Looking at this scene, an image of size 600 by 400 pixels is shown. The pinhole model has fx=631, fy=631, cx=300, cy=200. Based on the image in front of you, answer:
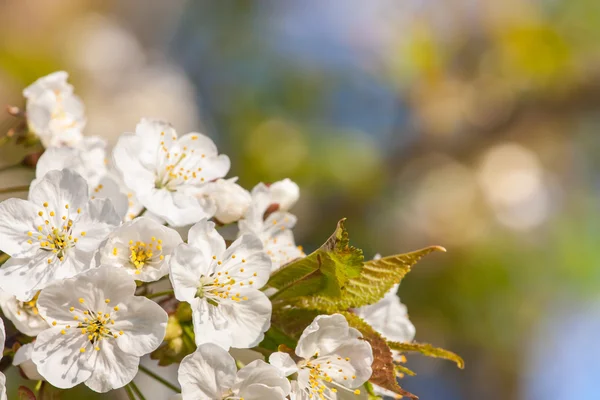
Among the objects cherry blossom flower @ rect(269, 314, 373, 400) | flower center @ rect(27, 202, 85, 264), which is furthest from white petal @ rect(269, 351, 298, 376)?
flower center @ rect(27, 202, 85, 264)

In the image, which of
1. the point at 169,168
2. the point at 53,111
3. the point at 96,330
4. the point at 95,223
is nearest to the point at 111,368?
the point at 96,330

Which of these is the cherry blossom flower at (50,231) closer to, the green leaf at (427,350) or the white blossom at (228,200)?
the white blossom at (228,200)

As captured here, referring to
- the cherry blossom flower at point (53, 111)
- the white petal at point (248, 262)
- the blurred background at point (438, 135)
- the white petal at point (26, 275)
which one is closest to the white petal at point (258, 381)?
the white petal at point (248, 262)

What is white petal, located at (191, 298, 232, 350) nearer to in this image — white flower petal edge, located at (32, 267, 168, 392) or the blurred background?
white flower petal edge, located at (32, 267, 168, 392)

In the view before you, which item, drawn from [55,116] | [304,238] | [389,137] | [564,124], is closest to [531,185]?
[564,124]

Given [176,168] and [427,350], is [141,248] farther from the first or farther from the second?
[427,350]

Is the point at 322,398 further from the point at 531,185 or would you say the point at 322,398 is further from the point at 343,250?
the point at 531,185

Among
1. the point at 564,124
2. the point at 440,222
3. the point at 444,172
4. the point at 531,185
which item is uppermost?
the point at 564,124
